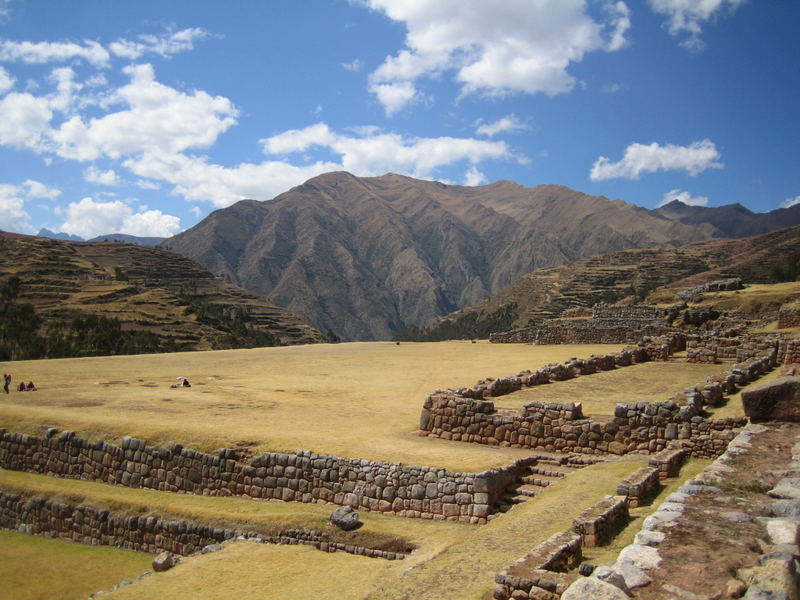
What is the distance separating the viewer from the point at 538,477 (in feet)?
48.8

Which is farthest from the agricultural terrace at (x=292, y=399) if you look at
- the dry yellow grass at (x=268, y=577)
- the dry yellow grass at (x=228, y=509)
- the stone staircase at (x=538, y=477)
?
the dry yellow grass at (x=268, y=577)

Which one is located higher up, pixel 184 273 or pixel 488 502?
pixel 184 273

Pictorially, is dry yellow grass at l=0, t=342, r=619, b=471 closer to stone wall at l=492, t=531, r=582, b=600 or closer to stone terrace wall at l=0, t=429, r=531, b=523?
stone terrace wall at l=0, t=429, r=531, b=523

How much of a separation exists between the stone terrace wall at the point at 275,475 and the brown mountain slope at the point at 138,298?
64.5 meters

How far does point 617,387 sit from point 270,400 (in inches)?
545

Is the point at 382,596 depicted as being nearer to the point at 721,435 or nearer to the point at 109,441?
the point at 721,435

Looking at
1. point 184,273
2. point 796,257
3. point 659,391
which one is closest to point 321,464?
point 659,391

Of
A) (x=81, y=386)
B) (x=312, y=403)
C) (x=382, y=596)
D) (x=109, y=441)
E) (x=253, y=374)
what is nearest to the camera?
(x=382, y=596)

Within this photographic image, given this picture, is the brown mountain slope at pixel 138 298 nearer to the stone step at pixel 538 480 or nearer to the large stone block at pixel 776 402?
the stone step at pixel 538 480

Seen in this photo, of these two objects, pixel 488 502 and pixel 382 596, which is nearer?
pixel 382 596

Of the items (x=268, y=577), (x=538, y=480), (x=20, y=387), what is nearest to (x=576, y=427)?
(x=538, y=480)

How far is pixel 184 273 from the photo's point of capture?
154 metres

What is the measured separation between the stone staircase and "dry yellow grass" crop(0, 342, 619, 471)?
27.0 inches

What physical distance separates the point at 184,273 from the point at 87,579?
147 m
